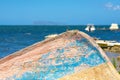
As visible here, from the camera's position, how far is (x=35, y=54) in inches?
297

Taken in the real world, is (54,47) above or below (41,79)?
above

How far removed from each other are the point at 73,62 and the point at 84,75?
309mm

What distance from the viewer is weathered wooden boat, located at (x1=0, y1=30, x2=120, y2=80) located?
712cm

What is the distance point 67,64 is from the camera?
7.17 meters

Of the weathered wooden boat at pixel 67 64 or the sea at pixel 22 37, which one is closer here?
the weathered wooden boat at pixel 67 64

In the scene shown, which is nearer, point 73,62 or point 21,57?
point 73,62

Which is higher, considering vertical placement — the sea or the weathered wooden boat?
the weathered wooden boat

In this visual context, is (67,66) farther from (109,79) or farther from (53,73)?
(109,79)

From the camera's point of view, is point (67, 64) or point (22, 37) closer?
point (67, 64)

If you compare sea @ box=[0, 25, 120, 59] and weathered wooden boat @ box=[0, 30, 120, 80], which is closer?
weathered wooden boat @ box=[0, 30, 120, 80]

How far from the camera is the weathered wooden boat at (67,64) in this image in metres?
7.12

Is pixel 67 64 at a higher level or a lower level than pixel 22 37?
higher

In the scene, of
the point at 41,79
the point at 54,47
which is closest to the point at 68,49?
the point at 54,47

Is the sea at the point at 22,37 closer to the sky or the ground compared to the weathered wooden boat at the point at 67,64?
closer to the ground
